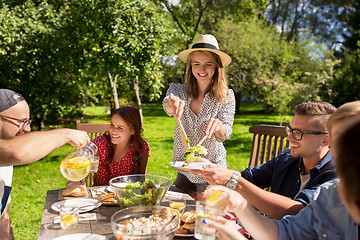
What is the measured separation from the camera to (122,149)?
3180 millimetres

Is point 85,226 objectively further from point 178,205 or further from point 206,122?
point 206,122

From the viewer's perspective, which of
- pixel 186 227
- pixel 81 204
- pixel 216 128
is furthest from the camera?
pixel 216 128

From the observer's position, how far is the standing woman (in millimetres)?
2838

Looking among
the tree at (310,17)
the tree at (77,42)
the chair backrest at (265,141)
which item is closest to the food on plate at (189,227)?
the chair backrest at (265,141)

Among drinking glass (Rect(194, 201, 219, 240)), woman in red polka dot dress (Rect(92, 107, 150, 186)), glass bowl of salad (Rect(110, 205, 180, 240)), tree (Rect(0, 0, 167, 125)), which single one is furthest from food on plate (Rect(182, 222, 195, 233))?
tree (Rect(0, 0, 167, 125))

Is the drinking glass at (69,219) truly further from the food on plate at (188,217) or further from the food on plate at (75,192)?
the food on plate at (188,217)

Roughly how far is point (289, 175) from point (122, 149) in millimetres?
1695

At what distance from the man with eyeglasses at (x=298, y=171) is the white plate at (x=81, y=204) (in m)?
0.75

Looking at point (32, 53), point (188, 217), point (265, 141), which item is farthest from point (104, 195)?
point (32, 53)

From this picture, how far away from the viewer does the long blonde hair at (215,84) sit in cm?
293

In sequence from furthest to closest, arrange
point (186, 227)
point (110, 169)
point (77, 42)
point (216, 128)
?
point (77, 42) < point (110, 169) < point (216, 128) < point (186, 227)

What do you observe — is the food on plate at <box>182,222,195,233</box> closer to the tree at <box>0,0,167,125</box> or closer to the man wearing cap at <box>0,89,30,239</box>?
the man wearing cap at <box>0,89,30,239</box>

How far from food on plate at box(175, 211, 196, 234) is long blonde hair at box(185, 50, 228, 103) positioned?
1.39m

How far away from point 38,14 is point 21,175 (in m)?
3.71
